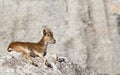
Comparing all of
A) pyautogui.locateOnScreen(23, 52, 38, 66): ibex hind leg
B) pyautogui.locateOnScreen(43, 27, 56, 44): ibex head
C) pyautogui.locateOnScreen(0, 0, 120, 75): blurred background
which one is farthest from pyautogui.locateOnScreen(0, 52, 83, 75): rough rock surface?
pyautogui.locateOnScreen(0, 0, 120, 75): blurred background

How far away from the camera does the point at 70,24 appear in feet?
80.4

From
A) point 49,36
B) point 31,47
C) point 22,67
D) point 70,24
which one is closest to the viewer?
point 22,67

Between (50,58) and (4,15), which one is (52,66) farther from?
(4,15)

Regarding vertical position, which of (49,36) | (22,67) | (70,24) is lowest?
(70,24)

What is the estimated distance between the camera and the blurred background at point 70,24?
2377cm

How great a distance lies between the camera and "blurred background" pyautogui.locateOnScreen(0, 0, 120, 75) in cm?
2377

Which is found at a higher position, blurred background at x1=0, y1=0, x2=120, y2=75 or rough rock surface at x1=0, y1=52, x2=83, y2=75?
rough rock surface at x1=0, y1=52, x2=83, y2=75

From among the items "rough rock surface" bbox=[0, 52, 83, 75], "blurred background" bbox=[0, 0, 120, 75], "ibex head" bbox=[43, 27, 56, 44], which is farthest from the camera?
"blurred background" bbox=[0, 0, 120, 75]

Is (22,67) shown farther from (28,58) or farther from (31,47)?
(31,47)

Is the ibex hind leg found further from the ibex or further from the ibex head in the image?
the ibex head

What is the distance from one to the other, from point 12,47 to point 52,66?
96 centimetres

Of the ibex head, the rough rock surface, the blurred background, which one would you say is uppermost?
the ibex head

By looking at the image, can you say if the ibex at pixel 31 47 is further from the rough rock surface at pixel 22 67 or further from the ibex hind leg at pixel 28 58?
the rough rock surface at pixel 22 67

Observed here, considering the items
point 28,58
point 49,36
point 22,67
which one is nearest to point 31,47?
point 49,36
